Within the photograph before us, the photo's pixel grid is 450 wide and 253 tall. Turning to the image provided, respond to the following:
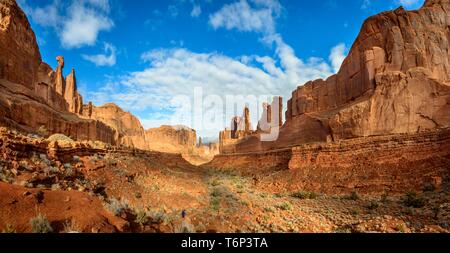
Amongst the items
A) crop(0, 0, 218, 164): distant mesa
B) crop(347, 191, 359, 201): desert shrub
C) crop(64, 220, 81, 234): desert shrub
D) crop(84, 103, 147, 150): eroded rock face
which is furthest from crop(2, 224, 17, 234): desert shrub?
crop(84, 103, 147, 150): eroded rock face

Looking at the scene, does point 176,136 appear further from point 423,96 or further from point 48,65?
point 423,96

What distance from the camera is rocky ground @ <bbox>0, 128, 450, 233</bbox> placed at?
5367 mm

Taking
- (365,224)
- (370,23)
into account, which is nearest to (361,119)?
(370,23)

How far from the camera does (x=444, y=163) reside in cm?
1367

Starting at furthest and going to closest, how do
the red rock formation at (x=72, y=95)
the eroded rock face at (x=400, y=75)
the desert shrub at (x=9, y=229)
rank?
the red rock formation at (x=72, y=95)
the eroded rock face at (x=400, y=75)
the desert shrub at (x=9, y=229)

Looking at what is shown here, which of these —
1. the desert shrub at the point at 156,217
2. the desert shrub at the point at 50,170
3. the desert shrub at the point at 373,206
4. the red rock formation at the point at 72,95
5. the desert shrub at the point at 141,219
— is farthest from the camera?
the red rock formation at the point at 72,95

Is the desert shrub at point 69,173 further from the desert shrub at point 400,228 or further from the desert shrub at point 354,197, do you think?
the desert shrub at point 354,197

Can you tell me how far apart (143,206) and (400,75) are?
2369 centimetres

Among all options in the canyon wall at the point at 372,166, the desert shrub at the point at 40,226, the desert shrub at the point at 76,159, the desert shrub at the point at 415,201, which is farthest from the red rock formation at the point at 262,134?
the desert shrub at the point at 40,226

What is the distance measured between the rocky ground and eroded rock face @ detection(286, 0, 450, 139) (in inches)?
393

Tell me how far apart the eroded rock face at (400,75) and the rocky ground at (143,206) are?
999 centimetres

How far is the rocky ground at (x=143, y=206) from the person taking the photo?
537cm

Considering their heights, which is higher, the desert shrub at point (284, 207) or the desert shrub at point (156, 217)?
the desert shrub at point (156, 217)

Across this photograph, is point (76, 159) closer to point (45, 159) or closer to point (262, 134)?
point (45, 159)
